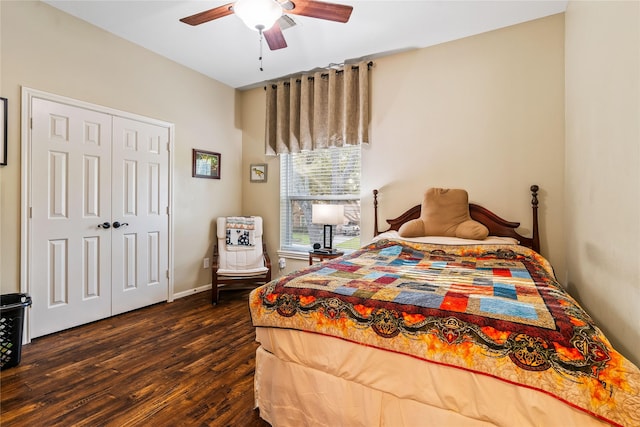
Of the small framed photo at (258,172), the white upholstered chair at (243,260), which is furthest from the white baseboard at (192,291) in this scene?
the small framed photo at (258,172)

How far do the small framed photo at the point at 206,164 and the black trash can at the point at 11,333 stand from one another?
7.17ft

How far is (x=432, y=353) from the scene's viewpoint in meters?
1.15

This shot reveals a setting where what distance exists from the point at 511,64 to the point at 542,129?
0.69 m

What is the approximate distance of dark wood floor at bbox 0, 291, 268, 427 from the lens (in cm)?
167

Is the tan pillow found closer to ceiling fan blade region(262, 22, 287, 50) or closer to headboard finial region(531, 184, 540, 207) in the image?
headboard finial region(531, 184, 540, 207)

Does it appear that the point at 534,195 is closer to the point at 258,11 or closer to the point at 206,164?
the point at 258,11

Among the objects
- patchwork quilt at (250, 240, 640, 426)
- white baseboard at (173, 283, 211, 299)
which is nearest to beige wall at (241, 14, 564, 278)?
patchwork quilt at (250, 240, 640, 426)

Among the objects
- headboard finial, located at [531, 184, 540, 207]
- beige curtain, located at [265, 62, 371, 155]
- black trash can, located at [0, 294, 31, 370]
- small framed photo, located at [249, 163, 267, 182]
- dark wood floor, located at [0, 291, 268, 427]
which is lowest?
dark wood floor, located at [0, 291, 268, 427]

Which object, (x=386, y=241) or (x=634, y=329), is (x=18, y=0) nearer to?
(x=386, y=241)

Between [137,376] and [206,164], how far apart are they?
2.69m

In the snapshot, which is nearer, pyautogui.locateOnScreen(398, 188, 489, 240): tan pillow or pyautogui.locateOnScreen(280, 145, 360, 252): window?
pyautogui.locateOnScreen(398, 188, 489, 240): tan pillow

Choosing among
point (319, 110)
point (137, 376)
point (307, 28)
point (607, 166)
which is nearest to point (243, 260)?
point (137, 376)

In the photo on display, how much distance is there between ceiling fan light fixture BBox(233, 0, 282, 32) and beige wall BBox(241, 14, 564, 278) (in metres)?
1.83

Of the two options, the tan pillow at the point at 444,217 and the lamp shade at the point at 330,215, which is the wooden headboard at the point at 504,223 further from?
the lamp shade at the point at 330,215
